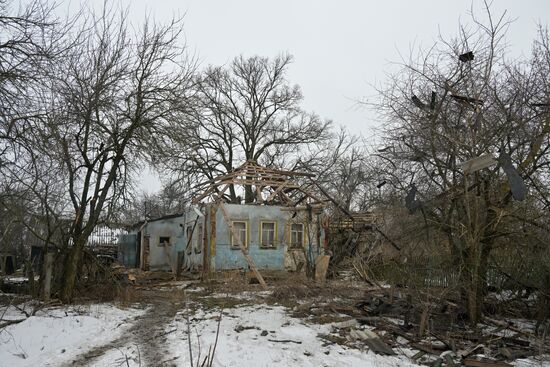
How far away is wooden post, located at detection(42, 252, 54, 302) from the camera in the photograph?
1162 cm

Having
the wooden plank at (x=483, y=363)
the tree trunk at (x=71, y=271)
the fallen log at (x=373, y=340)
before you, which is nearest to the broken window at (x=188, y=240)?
the tree trunk at (x=71, y=271)

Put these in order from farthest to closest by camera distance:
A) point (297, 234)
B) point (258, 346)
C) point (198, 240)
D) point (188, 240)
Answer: point (188, 240), point (297, 234), point (198, 240), point (258, 346)

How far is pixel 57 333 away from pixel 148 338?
181 centimetres

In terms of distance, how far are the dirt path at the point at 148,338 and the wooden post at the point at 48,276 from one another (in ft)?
7.87

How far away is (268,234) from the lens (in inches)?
835

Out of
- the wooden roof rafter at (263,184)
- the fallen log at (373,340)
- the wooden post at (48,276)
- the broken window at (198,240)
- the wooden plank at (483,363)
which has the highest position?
the wooden roof rafter at (263,184)

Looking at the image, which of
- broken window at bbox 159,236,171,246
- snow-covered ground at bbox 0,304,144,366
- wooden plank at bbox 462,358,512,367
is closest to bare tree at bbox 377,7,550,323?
wooden plank at bbox 462,358,512,367

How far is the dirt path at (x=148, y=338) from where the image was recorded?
7.07 m

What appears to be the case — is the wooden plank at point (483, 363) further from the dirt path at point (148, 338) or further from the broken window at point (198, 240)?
the broken window at point (198, 240)

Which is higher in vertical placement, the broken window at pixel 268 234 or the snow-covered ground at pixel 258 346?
the broken window at pixel 268 234

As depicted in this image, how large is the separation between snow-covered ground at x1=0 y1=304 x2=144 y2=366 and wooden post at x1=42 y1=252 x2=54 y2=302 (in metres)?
0.93

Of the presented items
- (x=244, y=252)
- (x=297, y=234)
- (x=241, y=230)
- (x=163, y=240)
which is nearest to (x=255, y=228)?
(x=241, y=230)

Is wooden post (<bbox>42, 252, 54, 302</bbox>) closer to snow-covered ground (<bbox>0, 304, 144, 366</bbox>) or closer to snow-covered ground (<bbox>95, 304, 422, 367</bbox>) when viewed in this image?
snow-covered ground (<bbox>0, 304, 144, 366</bbox>)

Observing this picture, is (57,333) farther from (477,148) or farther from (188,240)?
(188,240)
